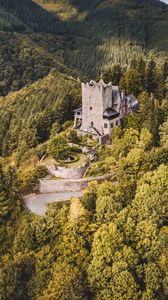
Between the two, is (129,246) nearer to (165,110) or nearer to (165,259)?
(165,259)

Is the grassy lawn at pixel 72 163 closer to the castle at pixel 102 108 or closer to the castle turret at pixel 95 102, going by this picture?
the castle at pixel 102 108

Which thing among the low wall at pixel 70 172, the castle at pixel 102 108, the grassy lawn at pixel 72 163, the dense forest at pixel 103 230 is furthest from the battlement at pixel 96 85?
the low wall at pixel 70 172

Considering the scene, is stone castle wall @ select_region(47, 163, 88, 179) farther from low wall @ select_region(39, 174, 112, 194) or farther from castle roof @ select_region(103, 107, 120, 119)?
castle roof @ select_region(103, 107, 120, 119)

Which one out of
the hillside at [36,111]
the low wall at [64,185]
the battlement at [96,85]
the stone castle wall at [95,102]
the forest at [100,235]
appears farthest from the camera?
the hillside at [36,111]

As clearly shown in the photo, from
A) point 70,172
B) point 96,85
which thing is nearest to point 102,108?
point 96,85

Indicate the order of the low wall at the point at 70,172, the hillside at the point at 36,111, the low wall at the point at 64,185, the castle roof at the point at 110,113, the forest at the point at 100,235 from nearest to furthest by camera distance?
the forest at the point at 100,235
the low wall at the point at 64,185
the low wall at the point at 70,172
the castle roof at the point at 110,113
the hillside at the point at 36,111

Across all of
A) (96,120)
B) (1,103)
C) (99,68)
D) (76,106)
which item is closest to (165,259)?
(96,120)

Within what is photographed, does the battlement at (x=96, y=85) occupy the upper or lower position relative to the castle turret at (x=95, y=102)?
upper

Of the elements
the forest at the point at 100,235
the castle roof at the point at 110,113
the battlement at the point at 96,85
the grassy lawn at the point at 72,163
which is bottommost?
the forest at the point at 100,235
